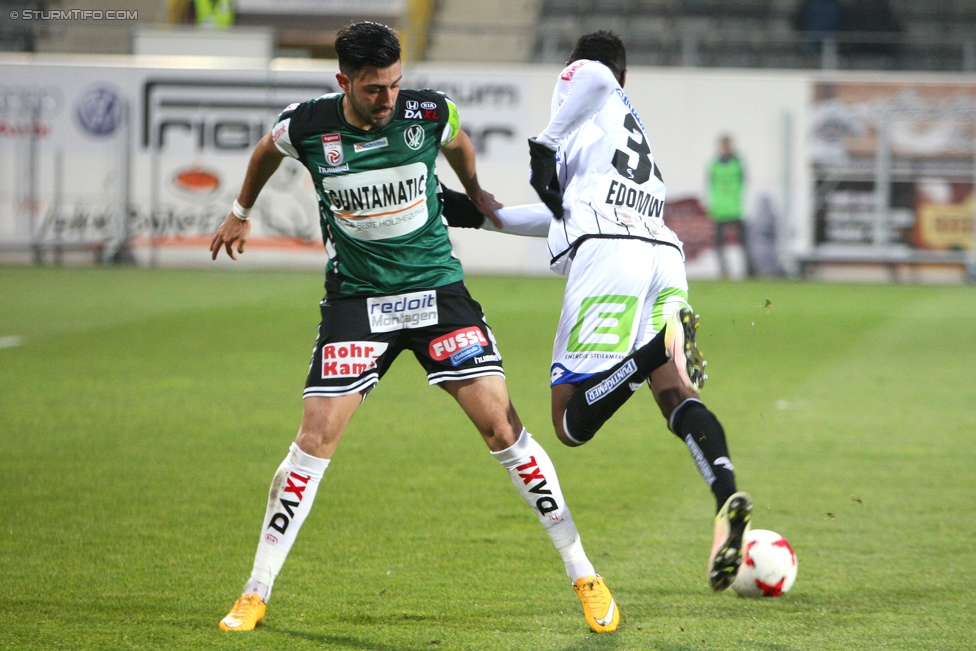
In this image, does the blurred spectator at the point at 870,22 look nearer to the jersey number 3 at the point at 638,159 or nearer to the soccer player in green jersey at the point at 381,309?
the jersey number 3 at the point at 638,159

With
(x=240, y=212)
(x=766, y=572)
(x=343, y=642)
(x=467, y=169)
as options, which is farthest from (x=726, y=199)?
(x=343, y=642)

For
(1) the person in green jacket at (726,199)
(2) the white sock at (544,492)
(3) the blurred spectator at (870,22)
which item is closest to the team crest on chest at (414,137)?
(2) the white sock at (544,492)

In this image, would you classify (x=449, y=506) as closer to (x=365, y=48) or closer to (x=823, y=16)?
(x=365, y=48)

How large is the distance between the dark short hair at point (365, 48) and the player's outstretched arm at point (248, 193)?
449 mm

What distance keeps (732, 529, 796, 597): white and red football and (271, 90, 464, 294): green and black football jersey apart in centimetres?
150

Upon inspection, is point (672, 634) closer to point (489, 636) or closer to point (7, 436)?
point (489, 636)

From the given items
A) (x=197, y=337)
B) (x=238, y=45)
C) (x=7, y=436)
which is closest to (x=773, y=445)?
(x=7, y=436)

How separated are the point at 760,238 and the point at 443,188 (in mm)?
Result: 18152

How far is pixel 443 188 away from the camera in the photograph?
468 centimetres

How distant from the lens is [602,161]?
4645mm

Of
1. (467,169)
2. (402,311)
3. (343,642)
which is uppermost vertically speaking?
(467,169)

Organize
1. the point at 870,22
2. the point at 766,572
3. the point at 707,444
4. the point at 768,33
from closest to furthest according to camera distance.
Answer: the point at 707,444
the point at 766,572
the point at 870,22
the point at 768,33

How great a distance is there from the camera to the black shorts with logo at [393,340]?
4137 mm

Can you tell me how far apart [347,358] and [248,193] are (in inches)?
30.0
